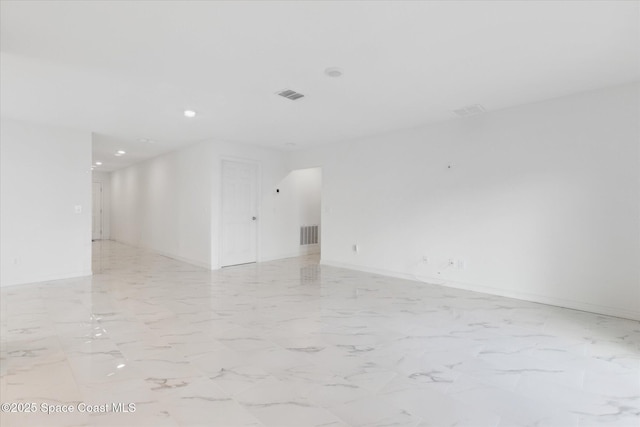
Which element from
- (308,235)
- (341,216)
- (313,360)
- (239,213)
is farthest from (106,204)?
(313,360)

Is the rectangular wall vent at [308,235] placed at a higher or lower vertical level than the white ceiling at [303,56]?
lower

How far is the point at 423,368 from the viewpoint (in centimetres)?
237

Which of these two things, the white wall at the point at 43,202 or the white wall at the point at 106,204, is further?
the white wall at the point at 106,204

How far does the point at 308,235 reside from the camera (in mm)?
8219

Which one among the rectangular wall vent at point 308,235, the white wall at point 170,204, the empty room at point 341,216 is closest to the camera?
the empty room at point 341,216

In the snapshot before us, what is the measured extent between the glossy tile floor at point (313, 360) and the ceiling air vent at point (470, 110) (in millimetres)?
2548

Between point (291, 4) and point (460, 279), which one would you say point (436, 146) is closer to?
point (460, 279)

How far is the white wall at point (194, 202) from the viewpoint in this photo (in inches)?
241

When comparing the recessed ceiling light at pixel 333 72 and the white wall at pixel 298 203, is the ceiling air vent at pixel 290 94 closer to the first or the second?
the recessed ceiling light at pixel 333 72

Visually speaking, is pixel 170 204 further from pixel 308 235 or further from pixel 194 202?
pixel 308 235

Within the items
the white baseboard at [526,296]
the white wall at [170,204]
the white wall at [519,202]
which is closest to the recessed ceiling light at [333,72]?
the white wall at [519,202]

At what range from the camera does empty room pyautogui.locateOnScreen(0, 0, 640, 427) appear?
210 cm

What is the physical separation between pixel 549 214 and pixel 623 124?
1.19 meters

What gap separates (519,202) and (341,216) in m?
3.13
